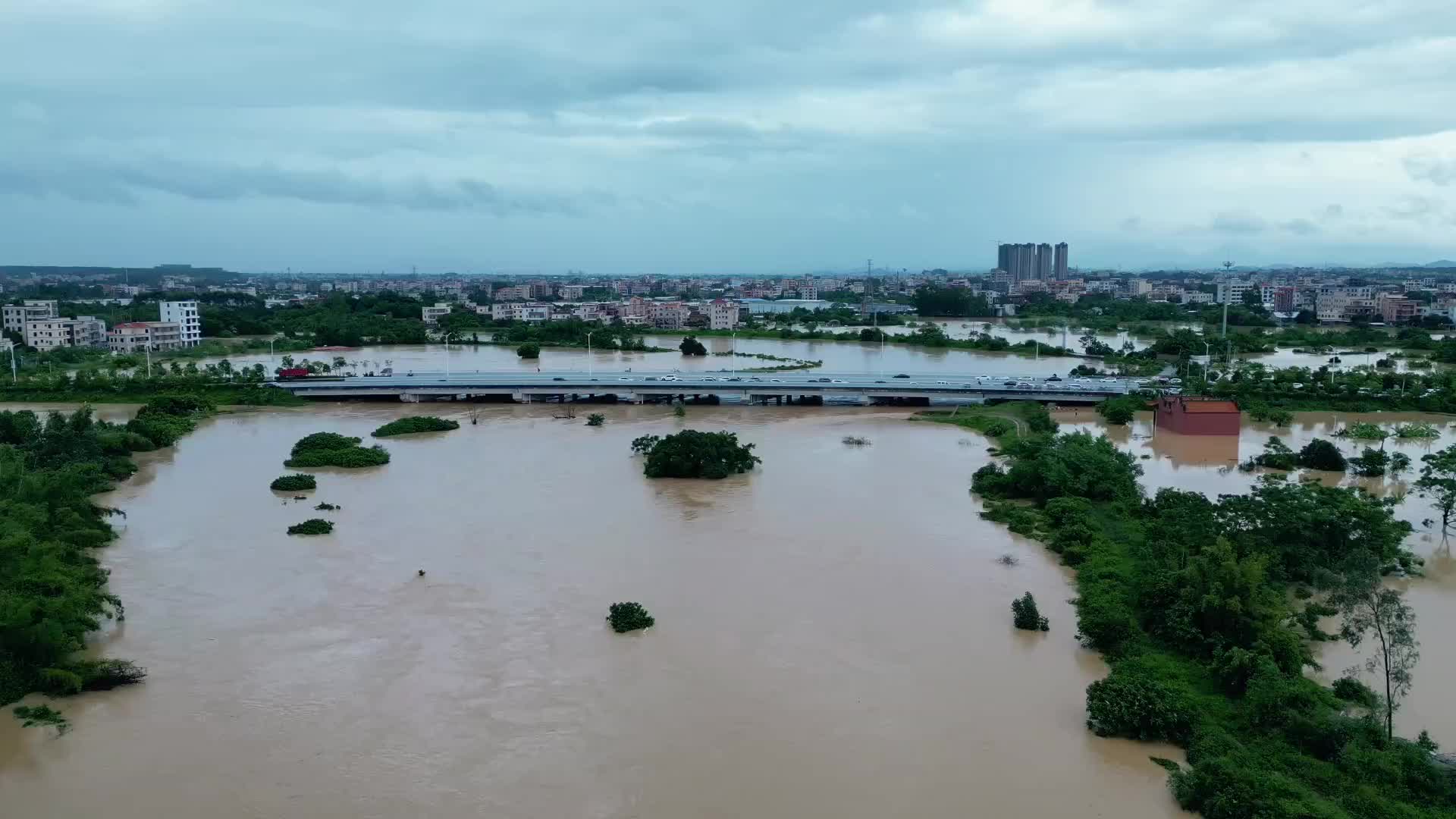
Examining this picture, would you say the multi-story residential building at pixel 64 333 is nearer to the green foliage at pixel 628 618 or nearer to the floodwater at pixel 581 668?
the floodwater at pixel 581 668

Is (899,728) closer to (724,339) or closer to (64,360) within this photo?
(64,360)

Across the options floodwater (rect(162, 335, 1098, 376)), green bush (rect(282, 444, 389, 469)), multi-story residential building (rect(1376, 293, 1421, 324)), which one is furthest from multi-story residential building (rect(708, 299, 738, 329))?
green bush (rect(282, 444, 389, 469))

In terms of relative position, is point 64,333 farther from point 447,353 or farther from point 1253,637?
point 1253,637

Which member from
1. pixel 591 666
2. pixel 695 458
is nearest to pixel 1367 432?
pixel 695 458

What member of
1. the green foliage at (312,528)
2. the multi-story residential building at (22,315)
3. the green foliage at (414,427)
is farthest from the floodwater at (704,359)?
the green foliage at (312,528)

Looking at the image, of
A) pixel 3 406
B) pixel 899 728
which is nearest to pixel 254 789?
pixel 899 728
